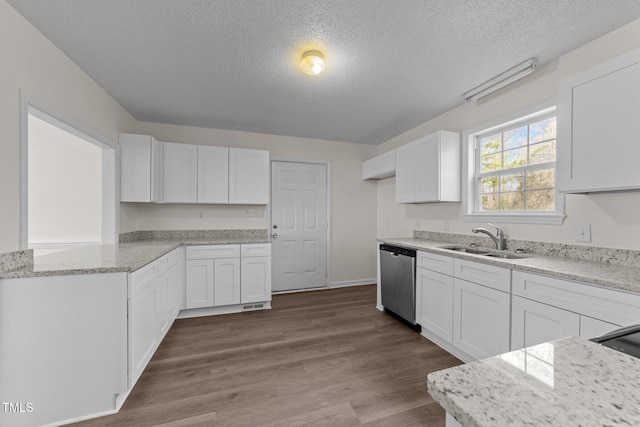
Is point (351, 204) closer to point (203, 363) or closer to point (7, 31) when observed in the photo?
point (203, 363)

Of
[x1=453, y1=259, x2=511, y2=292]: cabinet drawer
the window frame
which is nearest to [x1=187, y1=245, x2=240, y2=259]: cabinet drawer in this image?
[x1=453, y1=259, x2=511, y2=292]: cabinet drawer

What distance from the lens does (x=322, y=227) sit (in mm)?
4512

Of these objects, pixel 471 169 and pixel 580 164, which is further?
pixel 471 169

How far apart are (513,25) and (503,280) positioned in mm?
1714

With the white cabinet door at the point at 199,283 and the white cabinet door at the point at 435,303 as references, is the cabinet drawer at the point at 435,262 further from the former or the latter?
the white cabinet door at the point at 199,283

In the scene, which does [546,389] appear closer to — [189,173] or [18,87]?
[18,87]

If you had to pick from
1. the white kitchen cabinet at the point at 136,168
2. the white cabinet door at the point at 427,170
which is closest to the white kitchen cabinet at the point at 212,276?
the white kitchen cabinet at the point at 136,168

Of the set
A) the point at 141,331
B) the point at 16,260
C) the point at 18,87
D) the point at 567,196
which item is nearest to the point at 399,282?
the point at 567,196

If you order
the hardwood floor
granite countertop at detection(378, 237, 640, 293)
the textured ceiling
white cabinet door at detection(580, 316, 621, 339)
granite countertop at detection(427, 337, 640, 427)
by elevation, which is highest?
the textured ceiling

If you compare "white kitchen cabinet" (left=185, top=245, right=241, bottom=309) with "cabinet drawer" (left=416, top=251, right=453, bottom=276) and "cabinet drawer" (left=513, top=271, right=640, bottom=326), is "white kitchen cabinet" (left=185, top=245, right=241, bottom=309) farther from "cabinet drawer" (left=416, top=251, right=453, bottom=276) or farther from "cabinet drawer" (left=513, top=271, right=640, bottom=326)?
"cabinet drawer" (left=513, top=271, right=640, bottom=326)

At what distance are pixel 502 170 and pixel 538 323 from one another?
156 cm

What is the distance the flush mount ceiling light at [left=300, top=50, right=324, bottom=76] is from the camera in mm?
2094

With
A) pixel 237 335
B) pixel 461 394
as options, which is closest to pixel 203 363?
pixel 237 335

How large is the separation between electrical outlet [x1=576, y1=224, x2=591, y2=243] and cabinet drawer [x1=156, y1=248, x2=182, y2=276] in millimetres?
3365
